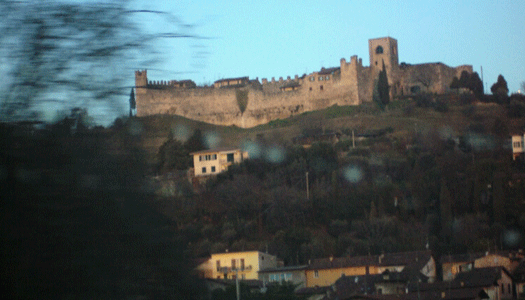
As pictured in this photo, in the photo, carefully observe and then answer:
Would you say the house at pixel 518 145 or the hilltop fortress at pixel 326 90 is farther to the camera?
the hilltop fortress at pixel 326 90

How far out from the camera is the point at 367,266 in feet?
83.2

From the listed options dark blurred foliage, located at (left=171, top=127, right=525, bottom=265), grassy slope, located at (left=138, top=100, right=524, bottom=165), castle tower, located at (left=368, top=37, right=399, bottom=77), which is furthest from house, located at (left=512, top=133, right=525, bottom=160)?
castle tower, located at (left=368, top=37, right=399, bottom=77)

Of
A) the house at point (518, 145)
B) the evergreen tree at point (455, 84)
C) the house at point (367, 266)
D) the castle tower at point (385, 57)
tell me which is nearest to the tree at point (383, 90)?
the castle tower at point (385, 57)

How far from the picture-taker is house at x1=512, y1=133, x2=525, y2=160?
45.6 metres

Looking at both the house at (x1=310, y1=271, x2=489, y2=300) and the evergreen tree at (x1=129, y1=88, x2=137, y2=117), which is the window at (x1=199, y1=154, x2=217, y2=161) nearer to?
the house at (x1=310, y1=271, x2=489, y2=300)

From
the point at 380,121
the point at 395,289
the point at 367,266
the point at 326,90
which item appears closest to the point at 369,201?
the point at 367,266

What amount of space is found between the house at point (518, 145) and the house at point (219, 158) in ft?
54.2

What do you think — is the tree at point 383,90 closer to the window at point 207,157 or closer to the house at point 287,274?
the window at point 207,157

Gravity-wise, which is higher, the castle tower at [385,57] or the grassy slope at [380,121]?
the castle tower at [385,57]

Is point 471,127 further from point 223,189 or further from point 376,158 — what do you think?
point 223,189

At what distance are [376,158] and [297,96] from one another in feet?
51.7

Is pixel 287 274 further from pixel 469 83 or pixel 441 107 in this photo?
pixel 469 83

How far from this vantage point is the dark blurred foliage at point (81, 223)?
1791 millimetres

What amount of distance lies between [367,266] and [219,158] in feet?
72.0
